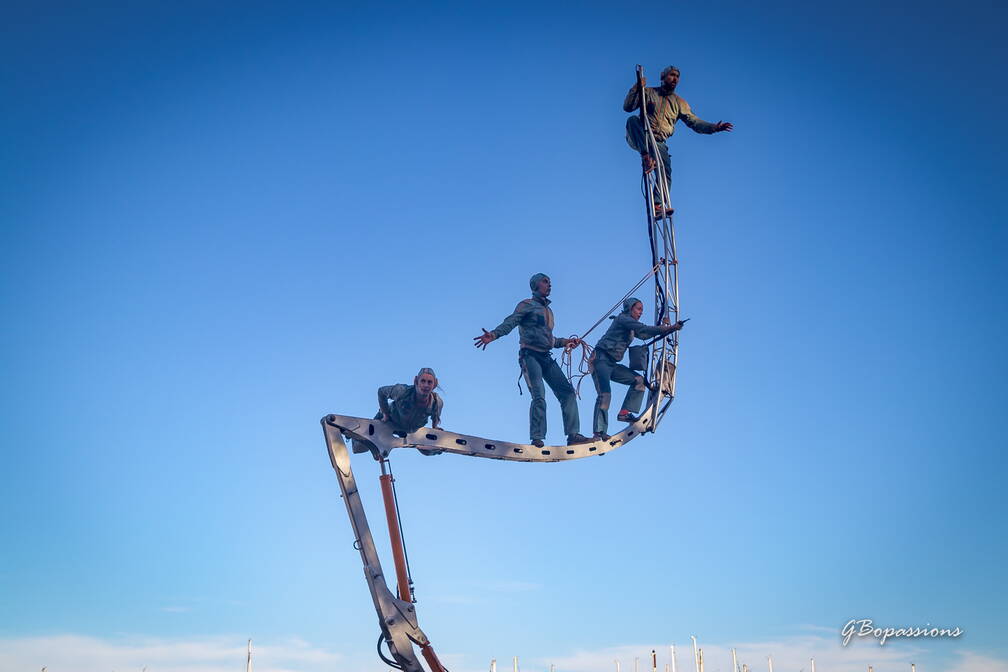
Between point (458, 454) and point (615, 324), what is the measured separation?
3.75m

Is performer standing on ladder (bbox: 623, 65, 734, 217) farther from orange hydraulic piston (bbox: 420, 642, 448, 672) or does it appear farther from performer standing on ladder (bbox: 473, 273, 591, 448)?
orange hydraulic piston (bbox: 420, 642, 448, 672)

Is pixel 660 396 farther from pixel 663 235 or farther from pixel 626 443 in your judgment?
pixel 663 235

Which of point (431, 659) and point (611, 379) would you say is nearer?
point (431, 659)

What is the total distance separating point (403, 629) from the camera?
13.9 metres

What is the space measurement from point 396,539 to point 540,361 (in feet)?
13.3

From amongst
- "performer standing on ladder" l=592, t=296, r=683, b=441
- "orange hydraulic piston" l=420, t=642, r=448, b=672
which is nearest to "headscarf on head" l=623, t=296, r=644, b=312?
"performer standing on ladder" l=592, t=296, r=683, b=441

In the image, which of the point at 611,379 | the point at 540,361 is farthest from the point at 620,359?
the point at 540,361

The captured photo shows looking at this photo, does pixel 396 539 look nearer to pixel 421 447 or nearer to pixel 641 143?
pixel 421 447

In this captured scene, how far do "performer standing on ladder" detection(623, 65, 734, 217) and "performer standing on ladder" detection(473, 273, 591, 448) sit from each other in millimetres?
2624

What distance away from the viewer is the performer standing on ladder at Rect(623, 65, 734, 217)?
1833cm

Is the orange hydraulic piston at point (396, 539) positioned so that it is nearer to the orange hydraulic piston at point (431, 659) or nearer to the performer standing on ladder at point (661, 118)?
the orange hydraulic piston at point (431, 659)

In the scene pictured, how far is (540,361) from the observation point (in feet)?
56.7

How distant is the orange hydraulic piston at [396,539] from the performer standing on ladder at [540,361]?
276cm

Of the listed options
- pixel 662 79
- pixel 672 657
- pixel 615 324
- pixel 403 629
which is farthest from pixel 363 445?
pixel 672 657
